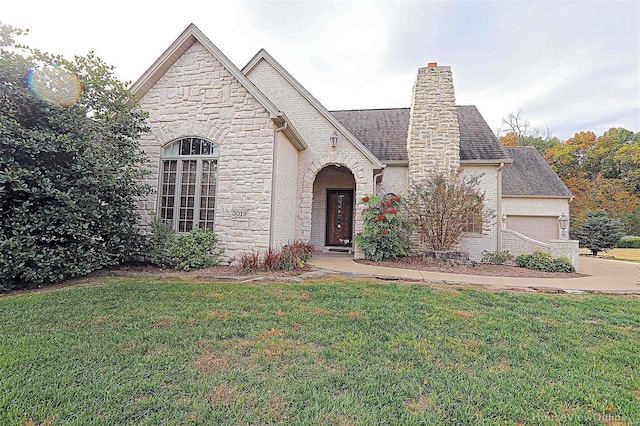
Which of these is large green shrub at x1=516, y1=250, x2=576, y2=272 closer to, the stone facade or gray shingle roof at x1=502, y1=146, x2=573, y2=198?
the stone facade

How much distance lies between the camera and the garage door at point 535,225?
15.8 m

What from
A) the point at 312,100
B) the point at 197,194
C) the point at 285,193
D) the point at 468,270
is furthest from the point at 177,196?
the point at 468,270

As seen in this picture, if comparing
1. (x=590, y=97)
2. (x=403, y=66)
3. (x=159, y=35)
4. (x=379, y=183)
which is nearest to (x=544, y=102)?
(x=590, y=97)

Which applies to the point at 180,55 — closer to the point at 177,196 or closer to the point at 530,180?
the point at 177,196

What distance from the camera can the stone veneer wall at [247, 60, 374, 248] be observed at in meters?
10.4

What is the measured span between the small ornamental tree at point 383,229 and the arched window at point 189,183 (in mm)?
4756

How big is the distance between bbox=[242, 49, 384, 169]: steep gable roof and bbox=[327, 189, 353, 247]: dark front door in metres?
2.62

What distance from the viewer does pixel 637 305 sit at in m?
5.13

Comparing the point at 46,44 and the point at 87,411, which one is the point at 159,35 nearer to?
the point at 46,44

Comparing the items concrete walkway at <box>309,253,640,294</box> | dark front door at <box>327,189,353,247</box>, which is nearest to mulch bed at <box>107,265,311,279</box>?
concrete walkway at <box>309,253,640,294</box>

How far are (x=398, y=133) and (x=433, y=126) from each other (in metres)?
2.60

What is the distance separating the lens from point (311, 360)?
9.36 feet

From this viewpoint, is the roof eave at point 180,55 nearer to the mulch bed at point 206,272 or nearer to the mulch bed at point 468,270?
the mulch bed at point 206,272

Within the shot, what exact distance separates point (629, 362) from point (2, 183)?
9020 mm
